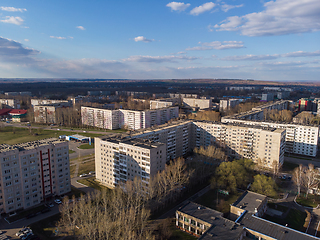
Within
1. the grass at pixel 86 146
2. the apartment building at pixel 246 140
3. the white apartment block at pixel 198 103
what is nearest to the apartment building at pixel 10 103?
the grass at pixel 86 146

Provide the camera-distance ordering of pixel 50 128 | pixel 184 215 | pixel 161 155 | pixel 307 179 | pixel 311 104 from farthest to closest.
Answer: pixel 311 104
pixel 50 128
pixel 307 179
pixel 161 155
pixel 184 215

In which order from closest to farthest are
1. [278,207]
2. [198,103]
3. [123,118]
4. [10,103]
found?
1. [278,207]
2. [123,118]
3. [10,103]
4. [198,103]

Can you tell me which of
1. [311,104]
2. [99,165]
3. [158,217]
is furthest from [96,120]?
[311,104]

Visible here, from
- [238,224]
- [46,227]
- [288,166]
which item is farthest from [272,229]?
[288,166]

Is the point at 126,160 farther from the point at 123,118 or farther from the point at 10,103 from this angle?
the point at 10,103

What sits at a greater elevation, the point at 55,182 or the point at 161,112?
the point at 161,112

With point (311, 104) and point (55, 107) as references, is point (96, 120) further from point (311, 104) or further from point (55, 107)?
point (311, 104)
